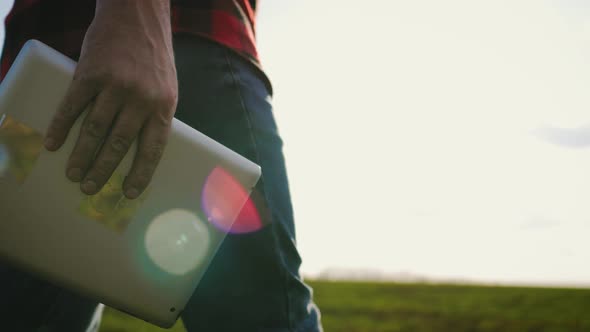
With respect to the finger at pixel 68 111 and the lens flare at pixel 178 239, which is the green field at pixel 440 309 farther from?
the finger at pixel 68 111

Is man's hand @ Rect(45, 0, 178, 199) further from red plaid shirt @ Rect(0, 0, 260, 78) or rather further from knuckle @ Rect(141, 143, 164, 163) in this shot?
red plaid shirt @ Rect(0, 0, 260, 78)

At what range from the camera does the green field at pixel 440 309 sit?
931 cm

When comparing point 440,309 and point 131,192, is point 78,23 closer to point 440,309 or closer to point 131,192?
point 131,192

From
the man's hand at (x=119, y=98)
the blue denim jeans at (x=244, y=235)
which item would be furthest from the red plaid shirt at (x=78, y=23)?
the man's hand at (x=119, y=98)

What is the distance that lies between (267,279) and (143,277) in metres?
0.29

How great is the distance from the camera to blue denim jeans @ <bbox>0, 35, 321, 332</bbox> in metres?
0.98

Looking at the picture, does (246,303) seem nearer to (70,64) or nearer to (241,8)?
(70,64)

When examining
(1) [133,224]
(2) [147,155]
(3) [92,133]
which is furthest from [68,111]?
(1) [133,224]

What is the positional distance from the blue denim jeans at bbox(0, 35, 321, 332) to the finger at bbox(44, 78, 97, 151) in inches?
14.2

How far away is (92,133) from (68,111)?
6 cm

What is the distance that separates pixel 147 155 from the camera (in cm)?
80

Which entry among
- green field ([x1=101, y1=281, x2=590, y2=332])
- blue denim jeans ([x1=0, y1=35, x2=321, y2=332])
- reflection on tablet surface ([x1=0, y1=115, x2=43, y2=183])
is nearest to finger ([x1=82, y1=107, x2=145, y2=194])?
reflection on tablet surface ([x1=0, y1=115, x2=43, y2=183])

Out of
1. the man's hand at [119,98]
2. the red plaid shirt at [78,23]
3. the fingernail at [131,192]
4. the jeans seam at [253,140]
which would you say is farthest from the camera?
the red plaid shirt at [78,23]

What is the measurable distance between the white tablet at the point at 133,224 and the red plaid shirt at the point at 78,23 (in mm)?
389
